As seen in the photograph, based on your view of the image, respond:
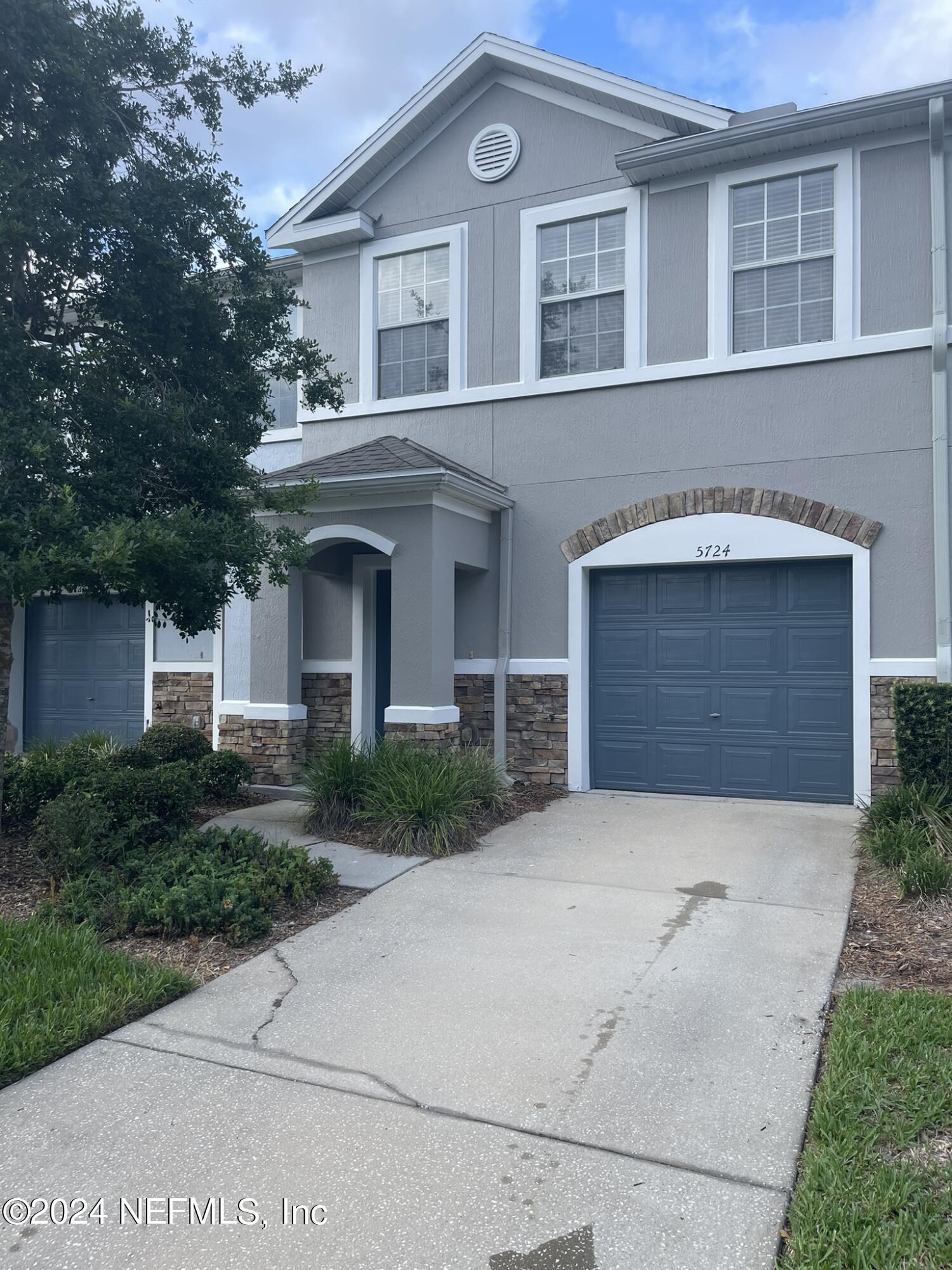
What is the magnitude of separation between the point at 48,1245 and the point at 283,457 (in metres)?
10.2

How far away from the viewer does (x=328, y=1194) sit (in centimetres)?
305

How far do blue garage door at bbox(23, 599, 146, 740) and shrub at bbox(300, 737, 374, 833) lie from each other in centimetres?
515

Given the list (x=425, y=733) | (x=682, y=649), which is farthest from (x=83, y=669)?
(x=682, y=649)

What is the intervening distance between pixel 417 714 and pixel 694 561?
3.25 metres

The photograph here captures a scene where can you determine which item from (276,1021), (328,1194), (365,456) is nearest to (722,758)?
(365,456)

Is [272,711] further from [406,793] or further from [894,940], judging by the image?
[894,940]

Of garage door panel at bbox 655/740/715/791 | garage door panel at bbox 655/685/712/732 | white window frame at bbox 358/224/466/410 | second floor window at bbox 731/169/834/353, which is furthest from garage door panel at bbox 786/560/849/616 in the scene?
white window frame at bbox 358/224/466/410

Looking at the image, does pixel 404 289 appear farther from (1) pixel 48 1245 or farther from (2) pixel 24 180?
(1) pixel 48 1245

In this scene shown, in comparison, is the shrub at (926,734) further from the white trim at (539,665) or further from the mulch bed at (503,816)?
the white trim at (539,665)

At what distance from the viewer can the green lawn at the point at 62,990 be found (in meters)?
4.00

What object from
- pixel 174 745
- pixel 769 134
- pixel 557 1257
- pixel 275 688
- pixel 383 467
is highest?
pixel 769 134

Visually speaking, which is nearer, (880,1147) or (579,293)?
(880,1147)

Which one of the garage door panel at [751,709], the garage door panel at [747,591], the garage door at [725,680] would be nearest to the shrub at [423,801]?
the garage door at [725,680]

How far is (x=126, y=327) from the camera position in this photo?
689cm
